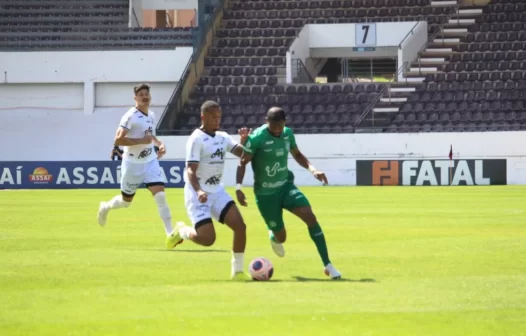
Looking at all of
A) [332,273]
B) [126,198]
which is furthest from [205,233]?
[126,198]

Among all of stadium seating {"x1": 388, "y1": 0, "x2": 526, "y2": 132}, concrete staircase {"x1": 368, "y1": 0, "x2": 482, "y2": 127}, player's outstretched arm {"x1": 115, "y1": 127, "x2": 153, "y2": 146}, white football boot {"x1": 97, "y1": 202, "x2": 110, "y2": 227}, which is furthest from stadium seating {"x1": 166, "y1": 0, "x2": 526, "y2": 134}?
player's outstretched arm {"x1": 115, "y1": 127, "x2": 153, "y2": 146}

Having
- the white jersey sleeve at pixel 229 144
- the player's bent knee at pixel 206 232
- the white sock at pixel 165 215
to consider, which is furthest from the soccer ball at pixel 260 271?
the white sock at pixel 165 215

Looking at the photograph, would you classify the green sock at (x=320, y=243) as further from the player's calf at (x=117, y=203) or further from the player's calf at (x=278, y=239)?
the player's calf at (x=117, y=203)

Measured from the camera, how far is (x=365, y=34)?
50219 mm

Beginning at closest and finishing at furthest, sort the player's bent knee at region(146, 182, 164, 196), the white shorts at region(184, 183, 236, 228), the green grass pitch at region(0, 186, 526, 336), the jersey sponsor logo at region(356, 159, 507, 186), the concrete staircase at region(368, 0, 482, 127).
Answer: the green grass pitch at region(0, 186, 526, 336) < the white shorts at region(184, 183, 236, 228) < the player's bent knee at region(146, 182, 164, 196) < the jersey sponsor logo at region(356, 159, 507, 186) < the concrete staircase at region(368, 0, 482, 127)

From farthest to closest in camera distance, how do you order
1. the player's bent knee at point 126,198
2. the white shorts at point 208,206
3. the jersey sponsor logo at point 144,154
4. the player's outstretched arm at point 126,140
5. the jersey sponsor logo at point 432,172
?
the jersey sponsor logo at point 432,172, the player's bent knee at point 126,198, the jersey sponsor logo at point 144,154, the player's outstretched arm at point 126,140, the white shorts at point 208,206

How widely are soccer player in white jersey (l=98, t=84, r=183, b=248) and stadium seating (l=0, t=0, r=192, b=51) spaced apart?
108 ft

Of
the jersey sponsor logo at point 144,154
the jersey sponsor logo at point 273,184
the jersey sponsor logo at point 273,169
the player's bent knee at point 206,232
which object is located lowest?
the player's bent knee at point 206,232

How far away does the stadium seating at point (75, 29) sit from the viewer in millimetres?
51812

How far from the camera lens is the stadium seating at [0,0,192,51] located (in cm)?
5181

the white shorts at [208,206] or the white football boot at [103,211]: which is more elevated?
the white shorts at [208,206]

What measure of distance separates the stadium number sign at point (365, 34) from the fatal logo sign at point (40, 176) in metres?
14.2

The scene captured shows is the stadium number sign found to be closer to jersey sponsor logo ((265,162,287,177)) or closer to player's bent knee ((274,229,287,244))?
player's bent knee ((274,229,287,244))

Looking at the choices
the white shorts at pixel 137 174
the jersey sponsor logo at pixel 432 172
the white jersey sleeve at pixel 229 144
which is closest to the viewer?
the white jersey sleeve at pixel 229 144
